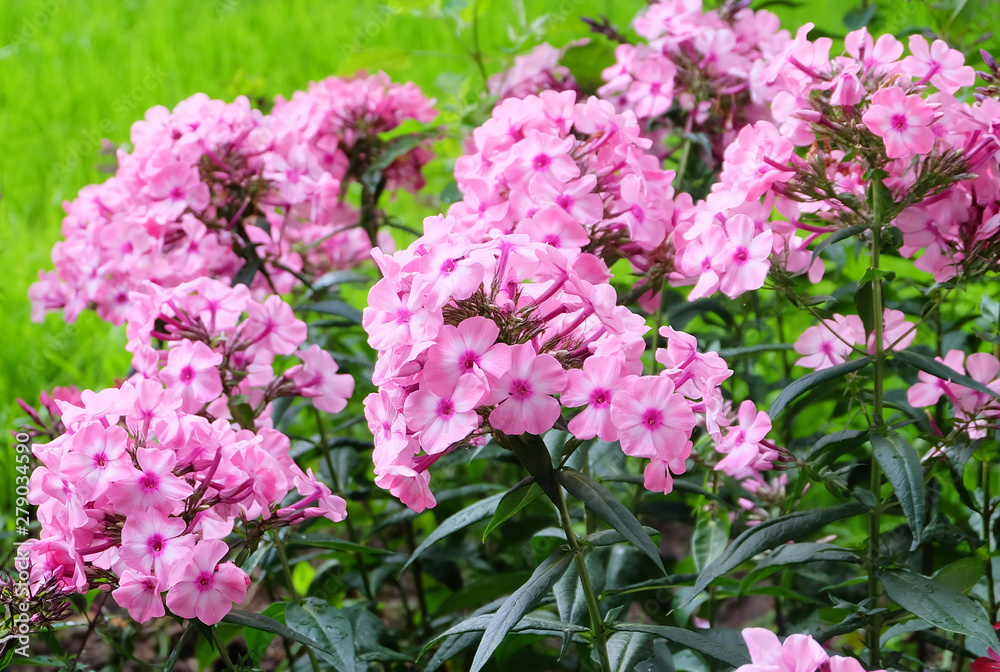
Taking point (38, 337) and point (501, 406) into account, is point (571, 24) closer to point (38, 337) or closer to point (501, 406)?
point (501, 406)

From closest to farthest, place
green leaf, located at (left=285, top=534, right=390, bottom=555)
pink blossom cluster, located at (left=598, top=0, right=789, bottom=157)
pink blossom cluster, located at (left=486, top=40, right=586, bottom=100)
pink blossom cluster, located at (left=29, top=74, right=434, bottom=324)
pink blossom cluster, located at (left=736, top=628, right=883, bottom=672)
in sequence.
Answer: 1. pink blossom cluster, located at (left=736, top=628, right=883, bottom=672)
2. green leaf, located at (left=285, top=534, right=390, bottom=555)
3. pink blossom cluster, located at (left=29, top=74, right=434, bottom=324)
4. pink blossom cluster, located at (left=598, top=0, right=789, bottom=157)
5. pink blossom cluster, located at (left=486, top=40, right=586, bottom=100)

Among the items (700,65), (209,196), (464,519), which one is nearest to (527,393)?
(464,519)

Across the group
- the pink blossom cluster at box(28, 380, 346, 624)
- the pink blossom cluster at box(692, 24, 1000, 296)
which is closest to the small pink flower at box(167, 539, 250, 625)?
the pink blossom cluster at box(28, 380, 346, 624)

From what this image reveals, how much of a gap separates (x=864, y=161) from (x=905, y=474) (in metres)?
0.51

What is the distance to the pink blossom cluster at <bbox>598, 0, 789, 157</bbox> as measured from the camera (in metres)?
2.15

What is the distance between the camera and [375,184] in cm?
247

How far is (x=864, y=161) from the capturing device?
148 centimetres

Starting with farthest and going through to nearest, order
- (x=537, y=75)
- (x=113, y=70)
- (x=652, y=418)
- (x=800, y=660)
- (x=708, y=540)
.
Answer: (x=113, y=70) → (x=537, y=75) → (x=708, y=540) → (x=652, y=418) → (x=800, y=660)

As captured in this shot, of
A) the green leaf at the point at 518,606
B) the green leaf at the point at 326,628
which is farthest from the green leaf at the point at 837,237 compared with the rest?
the green leaf at the point at 326,628

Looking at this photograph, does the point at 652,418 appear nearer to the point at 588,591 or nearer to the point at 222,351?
the point at 588,591

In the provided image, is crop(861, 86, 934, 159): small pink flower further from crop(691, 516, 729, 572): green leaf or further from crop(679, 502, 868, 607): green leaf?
crop(691, 516, 729, 572): green leaf

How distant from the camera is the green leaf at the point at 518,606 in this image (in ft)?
3.99

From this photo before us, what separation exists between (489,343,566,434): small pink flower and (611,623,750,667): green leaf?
1.60 ft

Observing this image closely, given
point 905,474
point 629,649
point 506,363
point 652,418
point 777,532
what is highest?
point 506,363
